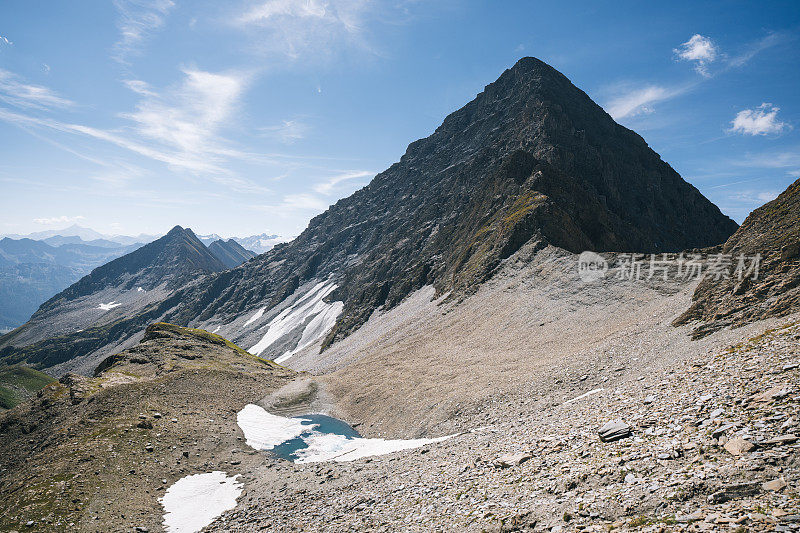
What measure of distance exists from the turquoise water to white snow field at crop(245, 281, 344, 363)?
9573 cm

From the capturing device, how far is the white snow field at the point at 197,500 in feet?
82.1

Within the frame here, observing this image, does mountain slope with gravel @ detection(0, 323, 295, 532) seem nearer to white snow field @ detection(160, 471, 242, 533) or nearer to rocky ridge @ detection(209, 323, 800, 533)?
white snow field @ detection(160, 471, 242, 533)

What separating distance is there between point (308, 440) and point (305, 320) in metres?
132

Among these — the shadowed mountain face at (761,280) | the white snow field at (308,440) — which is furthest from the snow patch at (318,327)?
the shadowed mountain face at (761,280)

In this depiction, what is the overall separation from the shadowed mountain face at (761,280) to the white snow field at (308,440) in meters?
22.1

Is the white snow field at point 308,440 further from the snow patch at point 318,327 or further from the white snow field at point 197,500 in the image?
the snow patch at point 318,327

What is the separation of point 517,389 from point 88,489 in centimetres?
3383

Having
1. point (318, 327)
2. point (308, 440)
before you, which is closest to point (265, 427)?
point (308, 440)

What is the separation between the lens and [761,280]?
985 inches

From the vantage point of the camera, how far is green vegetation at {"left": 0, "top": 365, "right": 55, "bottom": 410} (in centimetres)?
12594

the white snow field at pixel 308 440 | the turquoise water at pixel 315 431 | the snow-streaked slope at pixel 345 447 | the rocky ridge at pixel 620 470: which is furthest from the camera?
the turquoise water at pixel 315 431

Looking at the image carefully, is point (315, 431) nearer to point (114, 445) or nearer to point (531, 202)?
point (114, 445)

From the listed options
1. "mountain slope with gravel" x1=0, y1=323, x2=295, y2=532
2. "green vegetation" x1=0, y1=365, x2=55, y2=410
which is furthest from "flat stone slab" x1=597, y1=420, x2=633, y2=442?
"green vegetation" x1=0, y1=365, x2=55, y2=410

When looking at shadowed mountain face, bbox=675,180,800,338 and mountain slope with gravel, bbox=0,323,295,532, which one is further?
mountain slope with gravel, bbox=0,323,295,532
